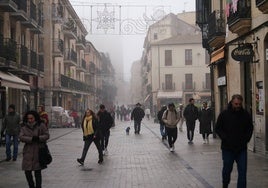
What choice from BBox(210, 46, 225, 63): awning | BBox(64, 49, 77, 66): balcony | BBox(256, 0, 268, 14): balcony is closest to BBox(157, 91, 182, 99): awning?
BBox(64, 49, 77, 66): balcony

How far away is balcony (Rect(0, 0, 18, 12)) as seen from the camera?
81.3 feet

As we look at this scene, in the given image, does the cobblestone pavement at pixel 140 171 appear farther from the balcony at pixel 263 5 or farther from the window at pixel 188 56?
the window at pixel 188 56

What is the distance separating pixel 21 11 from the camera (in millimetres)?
27781

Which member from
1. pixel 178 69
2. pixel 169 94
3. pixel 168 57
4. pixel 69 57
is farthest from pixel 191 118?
pixel 168 57

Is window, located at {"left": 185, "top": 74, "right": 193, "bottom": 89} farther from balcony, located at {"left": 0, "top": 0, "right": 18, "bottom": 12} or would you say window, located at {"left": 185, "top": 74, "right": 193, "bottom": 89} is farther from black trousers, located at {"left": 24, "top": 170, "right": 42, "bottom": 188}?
black trousers, located at {"left": 24, "top": 170, "right": 42, "bottom": 188}

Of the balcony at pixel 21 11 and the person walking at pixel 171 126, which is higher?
the balcony at pixel 21 11

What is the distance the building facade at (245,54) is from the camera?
48.0ft

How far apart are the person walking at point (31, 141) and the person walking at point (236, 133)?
2.90 metres

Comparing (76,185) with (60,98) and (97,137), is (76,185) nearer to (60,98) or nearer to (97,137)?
(97,137)

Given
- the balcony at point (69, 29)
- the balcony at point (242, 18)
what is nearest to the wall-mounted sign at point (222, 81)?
the balcony at point (242, 18)

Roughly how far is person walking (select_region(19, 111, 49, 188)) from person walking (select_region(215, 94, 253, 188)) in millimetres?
2903

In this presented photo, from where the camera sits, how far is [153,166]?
42.6 feet

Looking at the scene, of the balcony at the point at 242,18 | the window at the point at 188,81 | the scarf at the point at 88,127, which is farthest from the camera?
the window at the point at 188,81

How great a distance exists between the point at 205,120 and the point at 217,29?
11.5ft
